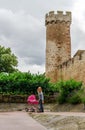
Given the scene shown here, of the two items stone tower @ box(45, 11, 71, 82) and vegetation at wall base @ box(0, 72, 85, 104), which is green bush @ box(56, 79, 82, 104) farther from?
stone tower @ box(45, 11, 71, 82)

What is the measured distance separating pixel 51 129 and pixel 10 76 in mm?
15212

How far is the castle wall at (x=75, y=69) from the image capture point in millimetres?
34156

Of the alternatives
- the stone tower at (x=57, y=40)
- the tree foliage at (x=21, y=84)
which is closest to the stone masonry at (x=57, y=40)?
the stone tower at (x=57, y=40)

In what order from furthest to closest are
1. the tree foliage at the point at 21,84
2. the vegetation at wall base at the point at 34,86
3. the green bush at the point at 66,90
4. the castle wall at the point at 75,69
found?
the castle wall at the point at 75,69 → the tree foliage at the point at 21,84 → the vegetation at wall base at the point at 34,86 → the green bush at the point at 66,90

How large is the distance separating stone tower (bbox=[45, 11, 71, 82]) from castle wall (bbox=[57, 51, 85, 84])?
5.36m

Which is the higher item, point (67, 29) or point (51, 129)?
point (67, 29)

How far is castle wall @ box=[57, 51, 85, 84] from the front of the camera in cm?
3416

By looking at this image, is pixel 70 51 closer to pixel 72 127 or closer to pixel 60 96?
pixel 60 96

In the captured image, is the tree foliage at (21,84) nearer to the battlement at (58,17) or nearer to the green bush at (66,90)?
the green bush at (66,90)

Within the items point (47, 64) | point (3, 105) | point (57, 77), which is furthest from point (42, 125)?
point (47, 64)

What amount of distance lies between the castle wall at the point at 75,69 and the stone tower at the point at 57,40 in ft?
17.6

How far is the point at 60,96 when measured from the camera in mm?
23219

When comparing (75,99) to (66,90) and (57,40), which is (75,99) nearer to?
(66,90)

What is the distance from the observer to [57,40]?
146 ft
